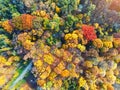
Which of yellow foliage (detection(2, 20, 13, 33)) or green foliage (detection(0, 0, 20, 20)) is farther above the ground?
green foliage (detection(0, 0, 20, 20))

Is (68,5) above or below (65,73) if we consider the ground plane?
above

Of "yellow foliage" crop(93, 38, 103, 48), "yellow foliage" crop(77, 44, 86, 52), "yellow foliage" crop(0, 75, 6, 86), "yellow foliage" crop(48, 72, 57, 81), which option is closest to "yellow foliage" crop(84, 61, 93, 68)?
"yellow foliage" crop(77, 44, 86, 52)

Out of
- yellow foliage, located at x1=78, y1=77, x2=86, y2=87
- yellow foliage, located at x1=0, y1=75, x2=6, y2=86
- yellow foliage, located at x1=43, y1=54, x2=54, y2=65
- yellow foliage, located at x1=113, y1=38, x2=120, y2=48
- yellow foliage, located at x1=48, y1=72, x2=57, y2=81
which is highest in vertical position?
yellow foliage, located at x1=113, y1=38, x2=120, y2=48

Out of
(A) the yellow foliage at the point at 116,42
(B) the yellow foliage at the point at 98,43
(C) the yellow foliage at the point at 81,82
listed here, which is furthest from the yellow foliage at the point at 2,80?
(A) the yellow foliage at the point at 116,42

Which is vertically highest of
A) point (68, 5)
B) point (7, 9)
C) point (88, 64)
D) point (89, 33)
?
point (68, 5)

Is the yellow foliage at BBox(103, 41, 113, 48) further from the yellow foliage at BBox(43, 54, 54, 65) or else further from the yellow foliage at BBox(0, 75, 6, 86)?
the yellow foliage at BBox(0, 75, 6, 86)

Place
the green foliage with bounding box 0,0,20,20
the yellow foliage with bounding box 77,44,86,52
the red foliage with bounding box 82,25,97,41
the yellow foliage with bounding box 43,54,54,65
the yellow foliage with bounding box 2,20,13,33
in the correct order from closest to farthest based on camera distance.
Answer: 1. the yellow foliage with bounding box 43,54,54,65
2. the yellow foliage with bounding box 77,44,86,52
3. the red foliage with bounding box 82,25,97,41
4. the yellow foliage with bounding box 2,20,13,33
5. the green foliage with bounding box 0,0,20,20

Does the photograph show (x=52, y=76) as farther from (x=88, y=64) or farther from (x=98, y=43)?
(x=98, y=43)

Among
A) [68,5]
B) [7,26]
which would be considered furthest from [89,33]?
[7,26]

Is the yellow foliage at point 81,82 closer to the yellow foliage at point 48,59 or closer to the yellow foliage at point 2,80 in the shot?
the yellow foliage at point 48,59

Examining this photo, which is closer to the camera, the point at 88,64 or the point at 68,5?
the point at 88,64

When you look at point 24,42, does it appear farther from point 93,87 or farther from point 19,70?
point 93,87
